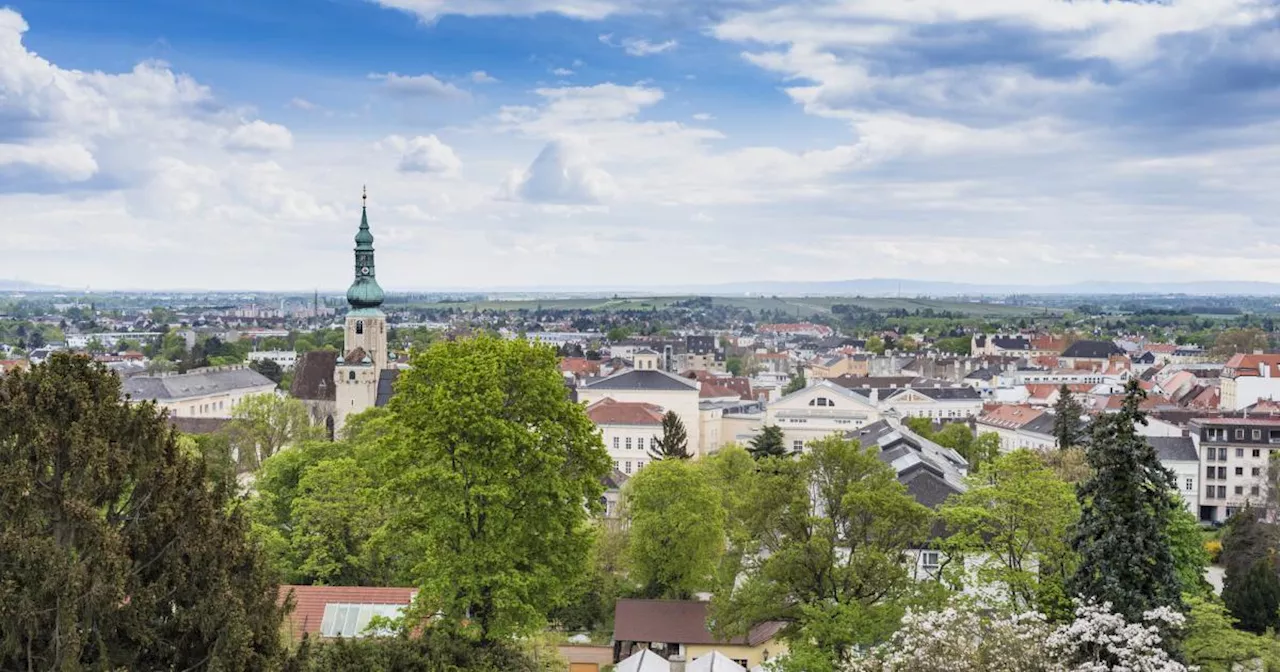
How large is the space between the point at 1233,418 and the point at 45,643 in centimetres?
6968

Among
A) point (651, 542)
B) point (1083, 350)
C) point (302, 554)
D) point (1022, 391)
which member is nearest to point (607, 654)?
point (651, 542)

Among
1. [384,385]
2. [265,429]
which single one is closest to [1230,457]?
[265,429]

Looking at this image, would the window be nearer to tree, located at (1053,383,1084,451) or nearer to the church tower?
tree, located at (1053,383,1084,451)

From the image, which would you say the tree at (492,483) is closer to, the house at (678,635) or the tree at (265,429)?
the house at (678,635)

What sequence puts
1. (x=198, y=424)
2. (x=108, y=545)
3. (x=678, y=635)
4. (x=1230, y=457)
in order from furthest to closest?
(x=198, y=424), (x=1230, y=457), (x=678, y=635), (x=108, y=545)

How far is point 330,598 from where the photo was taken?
101 ft

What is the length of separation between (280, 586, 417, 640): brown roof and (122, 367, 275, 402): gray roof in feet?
239

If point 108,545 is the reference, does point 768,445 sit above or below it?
below

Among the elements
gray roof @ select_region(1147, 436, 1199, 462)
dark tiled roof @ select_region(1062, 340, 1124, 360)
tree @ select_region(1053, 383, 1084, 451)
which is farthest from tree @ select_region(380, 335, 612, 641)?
dark tiled roof @ select_region(1062, 340, 1124, 360)

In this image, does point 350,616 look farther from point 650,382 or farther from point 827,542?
point 650,382

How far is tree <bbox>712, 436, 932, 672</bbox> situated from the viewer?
28.3 metres

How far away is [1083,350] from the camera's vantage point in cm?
16800

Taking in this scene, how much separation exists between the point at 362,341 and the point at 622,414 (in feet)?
65.6

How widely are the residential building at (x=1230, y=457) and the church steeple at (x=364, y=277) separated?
2233 inches
